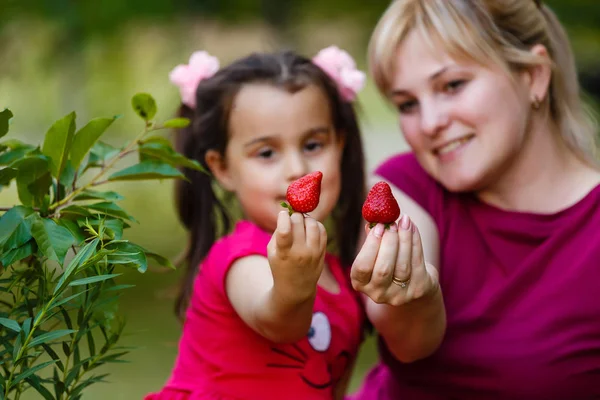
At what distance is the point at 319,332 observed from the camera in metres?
2.03

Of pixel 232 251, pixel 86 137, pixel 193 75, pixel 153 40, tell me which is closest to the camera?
pixel 86 137

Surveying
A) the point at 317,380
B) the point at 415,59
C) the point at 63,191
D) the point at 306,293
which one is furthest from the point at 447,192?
the point at 63,191

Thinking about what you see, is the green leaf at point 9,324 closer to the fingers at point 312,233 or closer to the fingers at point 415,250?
the fingers at point 312,233

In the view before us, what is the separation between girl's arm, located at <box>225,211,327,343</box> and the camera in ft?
4.55

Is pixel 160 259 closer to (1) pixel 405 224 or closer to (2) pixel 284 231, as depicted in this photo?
(2) pixel 284 231

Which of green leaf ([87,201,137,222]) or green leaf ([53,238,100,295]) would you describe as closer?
green leaf ([53,238,100,295])

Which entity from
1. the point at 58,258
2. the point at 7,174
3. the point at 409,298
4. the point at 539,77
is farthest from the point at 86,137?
the point at 539,77

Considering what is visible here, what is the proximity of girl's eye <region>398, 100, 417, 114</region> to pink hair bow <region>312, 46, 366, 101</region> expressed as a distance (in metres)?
0.13

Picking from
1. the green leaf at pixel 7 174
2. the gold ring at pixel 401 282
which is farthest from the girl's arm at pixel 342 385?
the green leaf at pixel 7 174

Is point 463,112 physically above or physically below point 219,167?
below

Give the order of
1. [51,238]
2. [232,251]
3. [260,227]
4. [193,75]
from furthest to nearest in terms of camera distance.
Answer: [193,75] → [260,227] → [232,251] → [51,238]

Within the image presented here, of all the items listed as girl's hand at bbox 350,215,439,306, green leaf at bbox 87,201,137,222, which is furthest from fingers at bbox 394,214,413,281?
green leaf at bbox 87,201,137,222

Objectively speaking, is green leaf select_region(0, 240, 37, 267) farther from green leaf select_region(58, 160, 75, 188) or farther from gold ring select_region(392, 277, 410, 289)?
gold ring select_region(392, 277, 410, 289)

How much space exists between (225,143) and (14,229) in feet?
3.22
